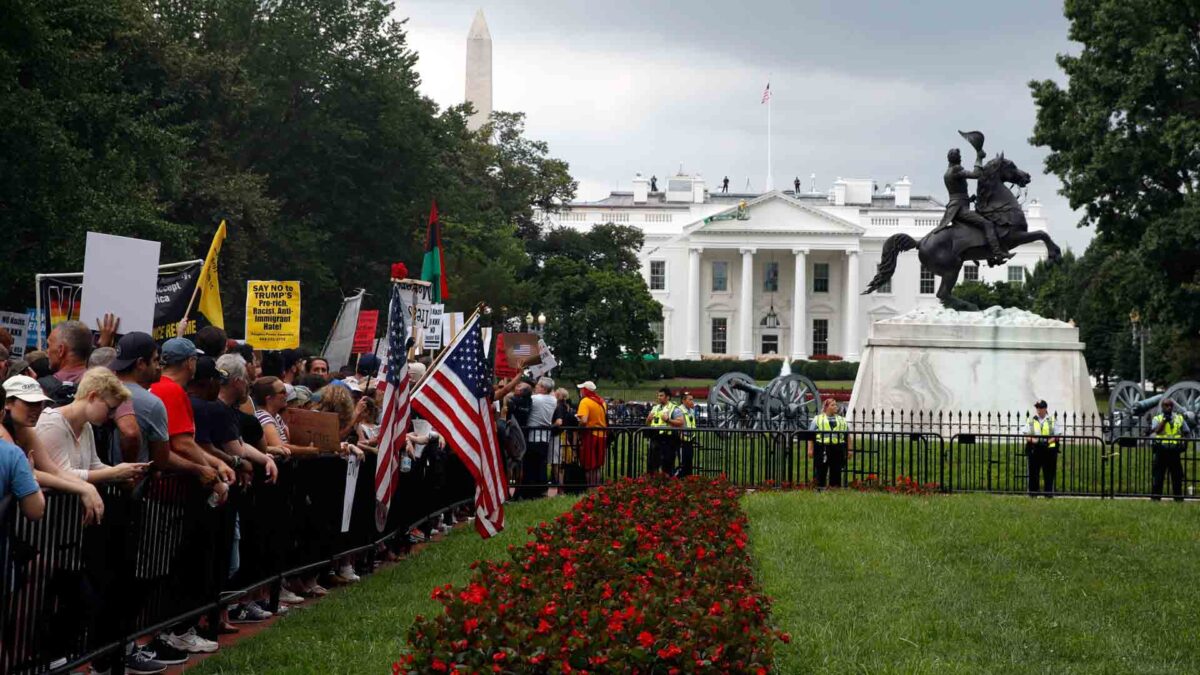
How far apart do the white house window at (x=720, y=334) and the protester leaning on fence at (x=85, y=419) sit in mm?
105162

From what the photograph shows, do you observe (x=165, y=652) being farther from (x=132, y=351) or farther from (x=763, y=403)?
(x=763, y=403)

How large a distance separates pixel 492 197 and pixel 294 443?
57.6m

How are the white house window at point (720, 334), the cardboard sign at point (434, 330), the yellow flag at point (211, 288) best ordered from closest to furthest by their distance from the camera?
the yellow flag at point (211, 288) → the cardboard sign at point (434, 330) → the white house window at point (720, 334)

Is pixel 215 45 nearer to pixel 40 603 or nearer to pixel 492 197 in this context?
pixel 492 197

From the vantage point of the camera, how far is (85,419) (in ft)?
23.9

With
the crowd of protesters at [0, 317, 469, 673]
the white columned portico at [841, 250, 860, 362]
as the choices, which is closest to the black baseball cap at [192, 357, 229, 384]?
the crowd of protesters at [0, 317, 469, 673]

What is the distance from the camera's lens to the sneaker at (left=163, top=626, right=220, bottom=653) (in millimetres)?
8625

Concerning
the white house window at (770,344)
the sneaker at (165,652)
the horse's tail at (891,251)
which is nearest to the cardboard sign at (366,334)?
the horse's tail at (891,251)

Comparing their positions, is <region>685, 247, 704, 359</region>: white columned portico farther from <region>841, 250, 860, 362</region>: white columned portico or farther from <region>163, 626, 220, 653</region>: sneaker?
<region>163, 626, 220, 653</region>: sneaker

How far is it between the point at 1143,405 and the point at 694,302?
264 ft

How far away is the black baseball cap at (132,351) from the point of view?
8.14 metres

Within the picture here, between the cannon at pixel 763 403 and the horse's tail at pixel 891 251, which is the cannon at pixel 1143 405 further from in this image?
the cannon at pixel 763 403

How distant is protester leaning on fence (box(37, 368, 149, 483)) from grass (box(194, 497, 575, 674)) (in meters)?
1.22

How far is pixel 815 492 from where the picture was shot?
1819 cm
